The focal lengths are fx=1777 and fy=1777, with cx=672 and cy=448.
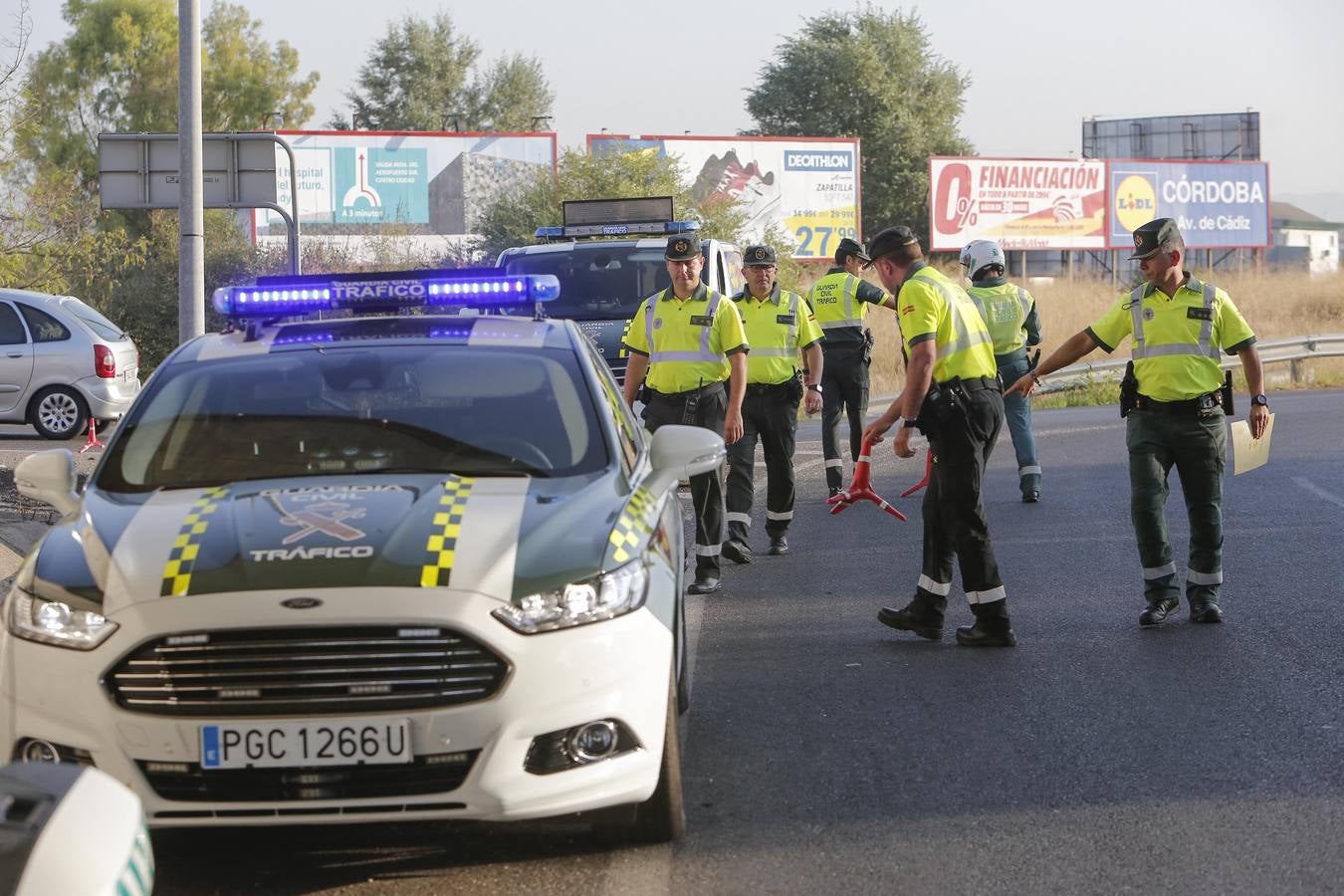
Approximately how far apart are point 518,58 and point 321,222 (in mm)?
33166

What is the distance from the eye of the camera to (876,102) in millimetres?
70562

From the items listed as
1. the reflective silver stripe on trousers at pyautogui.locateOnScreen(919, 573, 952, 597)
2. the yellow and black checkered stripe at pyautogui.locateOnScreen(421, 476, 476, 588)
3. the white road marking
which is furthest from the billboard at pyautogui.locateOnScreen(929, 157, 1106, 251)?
the yellow and black checkered stripe at pyautogui.locateOnScreen(421, 476, 476, 588)

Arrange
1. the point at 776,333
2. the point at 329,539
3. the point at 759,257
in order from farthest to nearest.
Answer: the point at 759,257 < the point at 776,333 < the point at 329,539

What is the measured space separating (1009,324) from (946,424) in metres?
4.89

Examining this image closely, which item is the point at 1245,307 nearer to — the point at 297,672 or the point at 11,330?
the point at 11,330

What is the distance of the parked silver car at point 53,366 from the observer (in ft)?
63.5

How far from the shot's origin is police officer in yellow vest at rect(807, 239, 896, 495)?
13.3 metres

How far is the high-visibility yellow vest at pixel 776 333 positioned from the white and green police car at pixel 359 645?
5163 mm

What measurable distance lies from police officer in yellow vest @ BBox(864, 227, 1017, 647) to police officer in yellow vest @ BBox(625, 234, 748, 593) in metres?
1.60

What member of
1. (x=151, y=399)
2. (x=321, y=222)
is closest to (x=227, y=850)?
(x=151, y=399)

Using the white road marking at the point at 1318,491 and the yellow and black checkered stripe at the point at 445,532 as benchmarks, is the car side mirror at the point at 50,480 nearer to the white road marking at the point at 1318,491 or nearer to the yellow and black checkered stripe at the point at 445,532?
the yellow and black checkered stripe at the point at 445,532

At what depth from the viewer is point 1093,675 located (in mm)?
7051

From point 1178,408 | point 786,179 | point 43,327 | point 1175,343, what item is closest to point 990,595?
point 1178,408

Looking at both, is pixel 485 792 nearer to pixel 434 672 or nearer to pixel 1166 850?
pixel 434 672
